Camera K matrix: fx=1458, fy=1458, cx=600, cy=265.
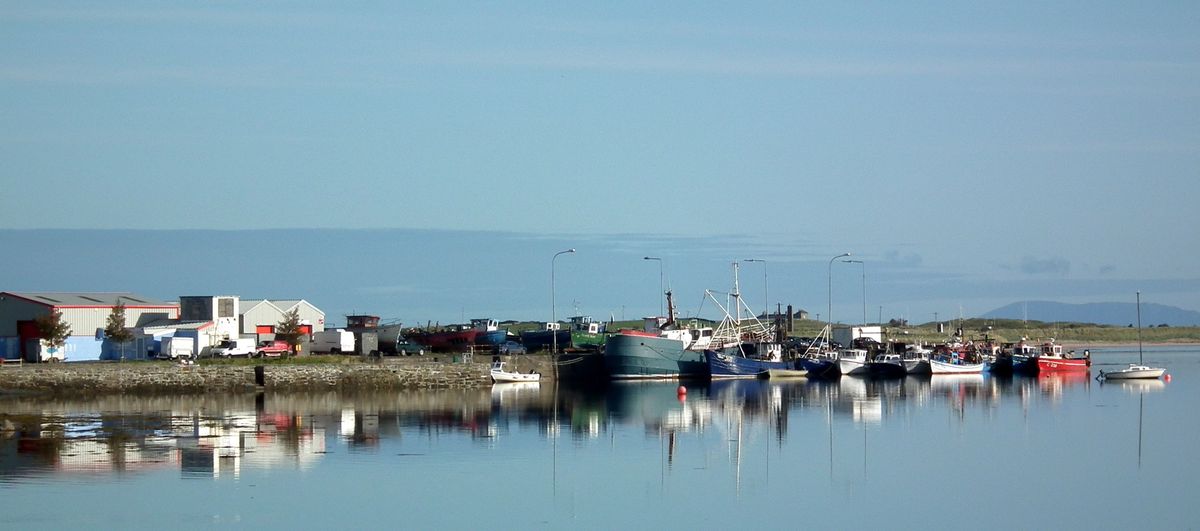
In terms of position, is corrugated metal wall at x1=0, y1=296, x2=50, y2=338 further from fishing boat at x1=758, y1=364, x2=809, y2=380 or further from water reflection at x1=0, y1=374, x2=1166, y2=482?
fishing boat at x1=758, y1=364, x2=809, y2=380

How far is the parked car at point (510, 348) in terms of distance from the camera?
87431mm

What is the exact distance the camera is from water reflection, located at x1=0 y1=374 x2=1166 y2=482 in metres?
39.7

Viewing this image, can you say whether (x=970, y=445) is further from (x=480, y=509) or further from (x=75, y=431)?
(x=75, y=431)

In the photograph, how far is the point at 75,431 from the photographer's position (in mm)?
46281

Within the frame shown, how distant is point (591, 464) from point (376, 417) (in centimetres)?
1655

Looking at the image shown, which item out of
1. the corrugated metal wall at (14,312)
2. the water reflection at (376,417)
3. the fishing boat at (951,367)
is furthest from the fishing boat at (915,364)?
the corrugated metal wall at (14,312)

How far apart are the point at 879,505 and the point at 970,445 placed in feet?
46.6

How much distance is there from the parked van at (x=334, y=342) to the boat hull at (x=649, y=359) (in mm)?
15191

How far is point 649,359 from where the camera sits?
86312 mm

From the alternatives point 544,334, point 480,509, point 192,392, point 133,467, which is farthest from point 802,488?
point 544,334

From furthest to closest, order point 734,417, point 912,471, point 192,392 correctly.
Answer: point 192,392 < point 734,417 < point 912,471

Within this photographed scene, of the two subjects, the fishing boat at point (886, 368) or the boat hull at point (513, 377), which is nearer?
the boat hull at point (513, 377)

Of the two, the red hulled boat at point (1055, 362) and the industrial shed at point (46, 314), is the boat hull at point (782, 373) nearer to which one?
the red hulled boat at point (1055, 362)

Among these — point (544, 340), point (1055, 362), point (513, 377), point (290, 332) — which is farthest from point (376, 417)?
point (1055, 362)
